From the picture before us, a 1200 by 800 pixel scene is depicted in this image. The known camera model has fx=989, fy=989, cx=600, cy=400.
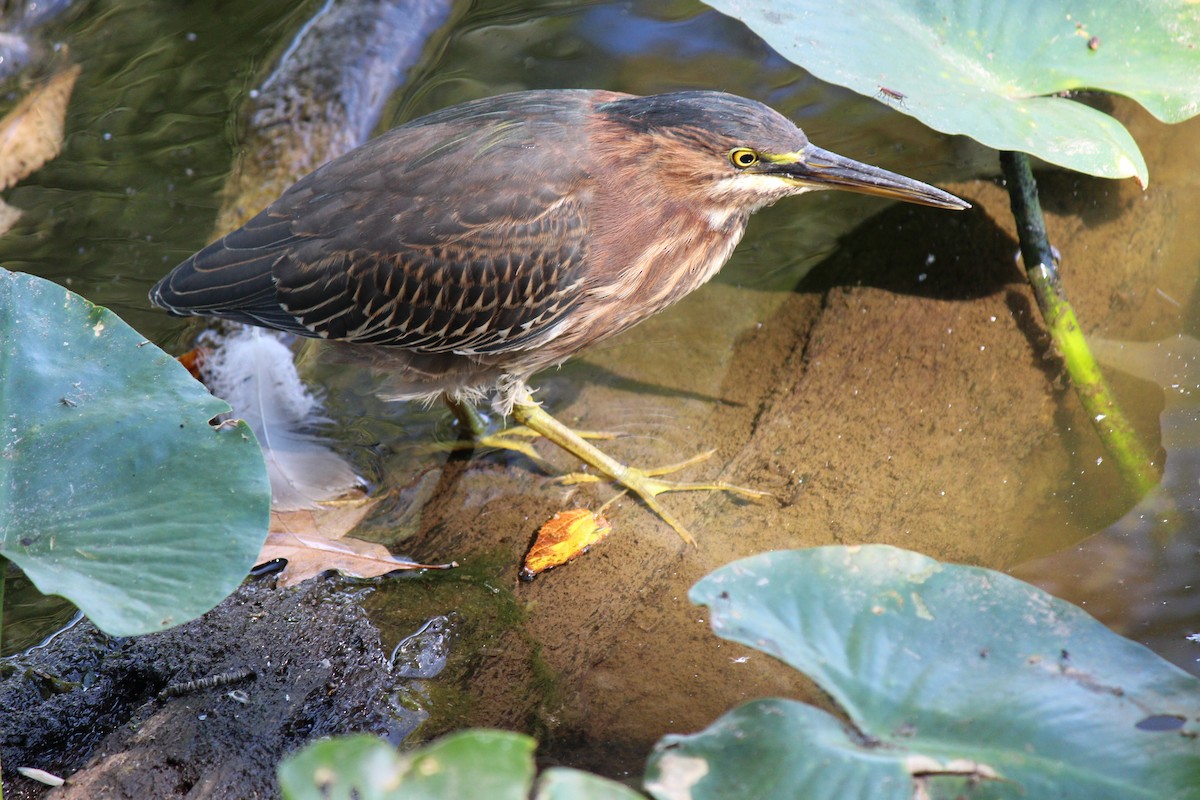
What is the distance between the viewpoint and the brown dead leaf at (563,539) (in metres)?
3.17

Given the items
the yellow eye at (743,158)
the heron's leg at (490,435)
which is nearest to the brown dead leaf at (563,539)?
the heron's leg at (490,435)

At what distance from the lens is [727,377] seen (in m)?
3.83

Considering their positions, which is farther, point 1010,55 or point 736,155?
point 1010,55

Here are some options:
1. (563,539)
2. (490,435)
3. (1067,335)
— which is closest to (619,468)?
(563,539)

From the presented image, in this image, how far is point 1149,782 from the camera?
1.84 metres

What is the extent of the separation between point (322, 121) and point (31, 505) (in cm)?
303

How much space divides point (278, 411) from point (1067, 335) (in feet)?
9.83

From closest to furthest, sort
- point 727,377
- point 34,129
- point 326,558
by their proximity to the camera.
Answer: point 326,558 < point 727,377 < point 34,129

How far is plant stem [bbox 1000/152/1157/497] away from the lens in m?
3.31

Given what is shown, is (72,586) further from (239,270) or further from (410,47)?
(410,47)

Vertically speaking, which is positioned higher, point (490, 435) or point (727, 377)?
point (727, 377)

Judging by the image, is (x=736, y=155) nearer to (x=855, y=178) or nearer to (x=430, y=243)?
(x=855, y=178)

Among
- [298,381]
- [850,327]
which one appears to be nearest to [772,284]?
[850,327]

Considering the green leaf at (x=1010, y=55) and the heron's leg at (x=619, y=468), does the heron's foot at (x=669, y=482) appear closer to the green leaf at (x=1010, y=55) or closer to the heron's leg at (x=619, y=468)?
the heron's leg at (x=619, y=468)
